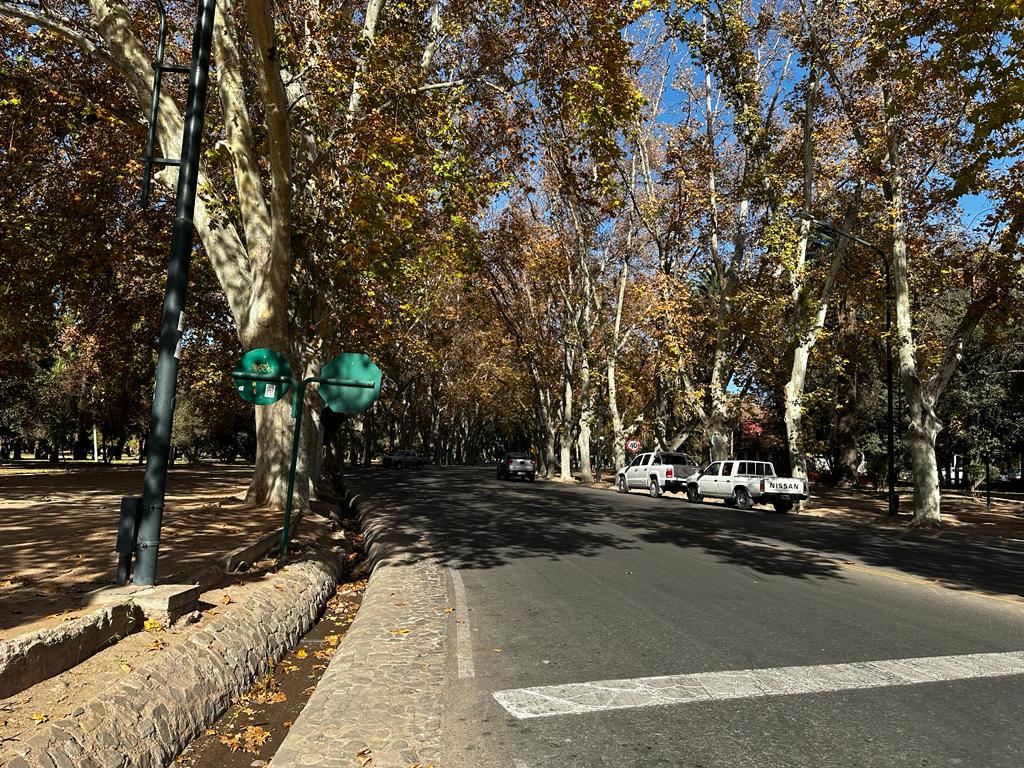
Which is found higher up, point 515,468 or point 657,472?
point 657,472

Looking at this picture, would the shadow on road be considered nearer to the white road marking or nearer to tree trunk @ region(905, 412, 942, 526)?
tree trunk @ region(905, 412, 942, 526)

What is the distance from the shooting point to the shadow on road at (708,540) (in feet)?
33.5

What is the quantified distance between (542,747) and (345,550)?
8961 mm

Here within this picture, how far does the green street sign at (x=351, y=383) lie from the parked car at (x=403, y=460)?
42.9 metres

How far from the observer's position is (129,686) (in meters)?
4.03

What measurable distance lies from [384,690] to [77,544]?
6.00 metres

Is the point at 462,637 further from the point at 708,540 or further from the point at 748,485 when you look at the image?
the point at 748,485

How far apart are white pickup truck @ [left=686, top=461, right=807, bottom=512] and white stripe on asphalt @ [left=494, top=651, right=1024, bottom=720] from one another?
717 inches

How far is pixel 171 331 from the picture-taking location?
571cm

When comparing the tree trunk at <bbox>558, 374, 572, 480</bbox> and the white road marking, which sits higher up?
the tree trunk at <bbox>558, 374, 572, 480</bbox>

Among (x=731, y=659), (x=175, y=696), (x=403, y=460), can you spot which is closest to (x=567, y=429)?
(x=403, y=460)

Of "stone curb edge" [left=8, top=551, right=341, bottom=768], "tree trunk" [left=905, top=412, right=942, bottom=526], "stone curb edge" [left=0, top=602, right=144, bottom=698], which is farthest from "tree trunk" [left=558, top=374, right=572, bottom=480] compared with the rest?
"stone curb edge" [left=0, top=602, right=144, bottom=698]

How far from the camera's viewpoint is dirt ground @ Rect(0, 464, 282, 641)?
5633 mm

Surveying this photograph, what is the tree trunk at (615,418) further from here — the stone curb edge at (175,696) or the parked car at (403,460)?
the stone curb edge at (175,696)
